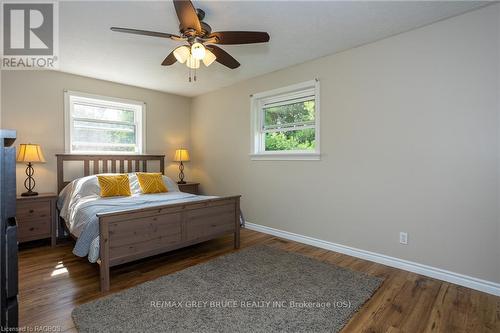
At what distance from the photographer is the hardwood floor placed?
1.82m

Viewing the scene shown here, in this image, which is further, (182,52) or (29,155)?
(29,155)

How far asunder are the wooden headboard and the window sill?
6.22 ft

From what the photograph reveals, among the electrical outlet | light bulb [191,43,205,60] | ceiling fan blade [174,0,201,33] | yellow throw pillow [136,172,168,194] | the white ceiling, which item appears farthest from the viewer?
yellow throw pillow [136,172,168,194]

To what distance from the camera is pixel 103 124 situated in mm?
4293

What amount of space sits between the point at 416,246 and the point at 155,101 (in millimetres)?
4557

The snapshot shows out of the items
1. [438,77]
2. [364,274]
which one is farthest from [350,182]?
[438,77]

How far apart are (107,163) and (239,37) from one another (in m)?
3.19

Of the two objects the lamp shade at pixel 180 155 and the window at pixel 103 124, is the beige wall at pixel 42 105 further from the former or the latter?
the lamp shade at pixel 180 155

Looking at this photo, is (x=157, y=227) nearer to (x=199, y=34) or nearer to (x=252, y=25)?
(x=199, y=34)

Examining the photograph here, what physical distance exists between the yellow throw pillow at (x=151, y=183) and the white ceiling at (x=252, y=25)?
1.58 metres

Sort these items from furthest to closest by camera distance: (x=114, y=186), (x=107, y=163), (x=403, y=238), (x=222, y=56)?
(x=107, y=163) → (x=114, y=186) → (x=403, y=238) → (x=222, y=56)

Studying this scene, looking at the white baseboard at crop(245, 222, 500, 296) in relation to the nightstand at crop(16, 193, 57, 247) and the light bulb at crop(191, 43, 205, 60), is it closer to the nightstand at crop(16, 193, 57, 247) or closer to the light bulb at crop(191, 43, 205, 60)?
the light bulb at crop(191, 43, 205, 60)

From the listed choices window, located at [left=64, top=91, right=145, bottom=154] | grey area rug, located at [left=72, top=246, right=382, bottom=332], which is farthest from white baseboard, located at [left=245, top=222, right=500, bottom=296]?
window, located at [left=64, top=91, right=145, bottom=154]

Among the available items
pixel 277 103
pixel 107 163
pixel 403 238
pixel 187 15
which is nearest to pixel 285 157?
pixel 277 103
